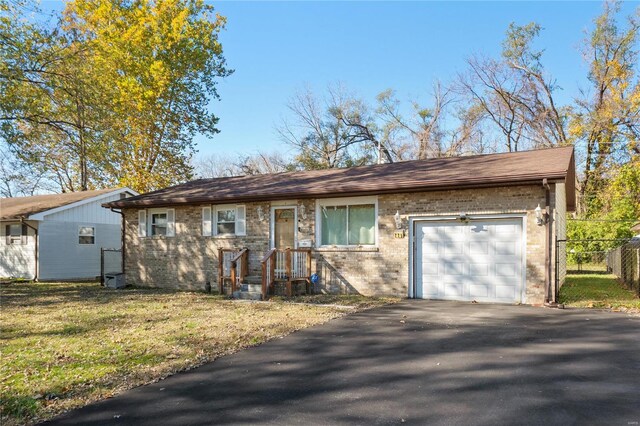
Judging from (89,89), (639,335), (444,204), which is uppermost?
(89,89)

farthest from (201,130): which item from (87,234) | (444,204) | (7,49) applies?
(444,204)

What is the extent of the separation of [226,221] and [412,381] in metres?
10.4

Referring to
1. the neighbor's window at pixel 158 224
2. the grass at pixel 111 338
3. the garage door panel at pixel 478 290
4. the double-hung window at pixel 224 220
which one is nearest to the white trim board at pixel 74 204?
the neighbor's window at pixel 158 224

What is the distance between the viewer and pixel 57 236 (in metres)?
20.1

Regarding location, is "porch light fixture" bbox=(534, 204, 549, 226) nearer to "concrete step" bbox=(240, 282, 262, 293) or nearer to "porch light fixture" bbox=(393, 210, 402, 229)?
"porch light fixture" bbox=(393, 210, 402, 229)

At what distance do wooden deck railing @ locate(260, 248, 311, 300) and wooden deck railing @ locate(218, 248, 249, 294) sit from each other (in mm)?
819

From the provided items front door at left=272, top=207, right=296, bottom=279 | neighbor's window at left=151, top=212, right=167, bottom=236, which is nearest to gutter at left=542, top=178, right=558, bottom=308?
front door at left=272, top=207, right=296, bottom=279

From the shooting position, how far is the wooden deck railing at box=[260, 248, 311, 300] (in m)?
12.5

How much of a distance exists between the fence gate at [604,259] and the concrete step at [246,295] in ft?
26.4

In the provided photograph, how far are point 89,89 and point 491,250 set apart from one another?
1285cm

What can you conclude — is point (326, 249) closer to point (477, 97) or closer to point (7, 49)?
point (7, 49)

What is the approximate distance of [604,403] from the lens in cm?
429

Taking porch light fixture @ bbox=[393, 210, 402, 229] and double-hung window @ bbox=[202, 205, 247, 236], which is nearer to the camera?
porch light fixture @ bbox=[393, 210, 402, 229]

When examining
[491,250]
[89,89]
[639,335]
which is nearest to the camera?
[639,335]
